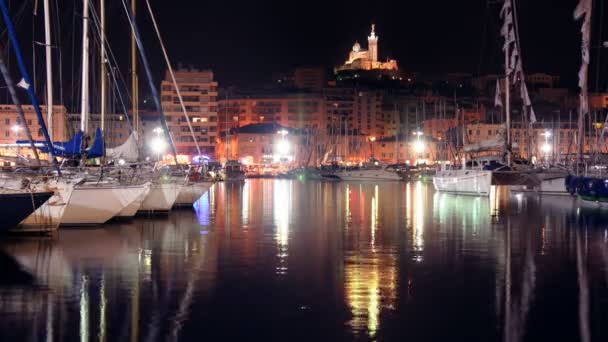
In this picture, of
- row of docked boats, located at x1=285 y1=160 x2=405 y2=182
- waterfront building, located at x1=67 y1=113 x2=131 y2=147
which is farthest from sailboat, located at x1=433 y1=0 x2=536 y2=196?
row of docked boats, located at x1=285 y1=160 x2=405 y2=182

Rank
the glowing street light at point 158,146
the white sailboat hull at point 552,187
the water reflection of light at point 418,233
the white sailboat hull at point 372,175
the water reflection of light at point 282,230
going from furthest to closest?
the white sailboat hull at point 372,175, the glowing street light at point 158,146, the white sailboat hull at point 552,187, the water reflection of light at point 418,233, the water reflection of light at point 282,230

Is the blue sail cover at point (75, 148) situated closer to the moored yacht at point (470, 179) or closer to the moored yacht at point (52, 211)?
the moored yacht at point (52, 211)

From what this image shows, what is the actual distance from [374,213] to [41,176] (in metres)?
16.1

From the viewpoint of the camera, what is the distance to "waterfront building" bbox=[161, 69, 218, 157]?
145 metres

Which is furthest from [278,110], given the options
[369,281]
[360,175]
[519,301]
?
[519,301]

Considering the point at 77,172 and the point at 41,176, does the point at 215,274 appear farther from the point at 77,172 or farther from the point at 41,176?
the point at 77,172

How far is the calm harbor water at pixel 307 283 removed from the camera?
11859mm

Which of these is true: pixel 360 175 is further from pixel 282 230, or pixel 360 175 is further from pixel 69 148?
pixel 282 230

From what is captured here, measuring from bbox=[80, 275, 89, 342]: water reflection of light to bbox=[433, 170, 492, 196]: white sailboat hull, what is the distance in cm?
3522

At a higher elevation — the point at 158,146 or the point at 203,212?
the point at 158,146

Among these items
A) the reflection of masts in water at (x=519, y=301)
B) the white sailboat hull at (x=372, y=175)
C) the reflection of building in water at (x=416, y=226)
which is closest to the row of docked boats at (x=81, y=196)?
the reflection of building in water at (x=416, y=226)

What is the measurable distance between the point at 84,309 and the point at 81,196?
44.1ft

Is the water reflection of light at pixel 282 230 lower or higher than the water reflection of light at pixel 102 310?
higher

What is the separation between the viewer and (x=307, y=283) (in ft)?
51.6
